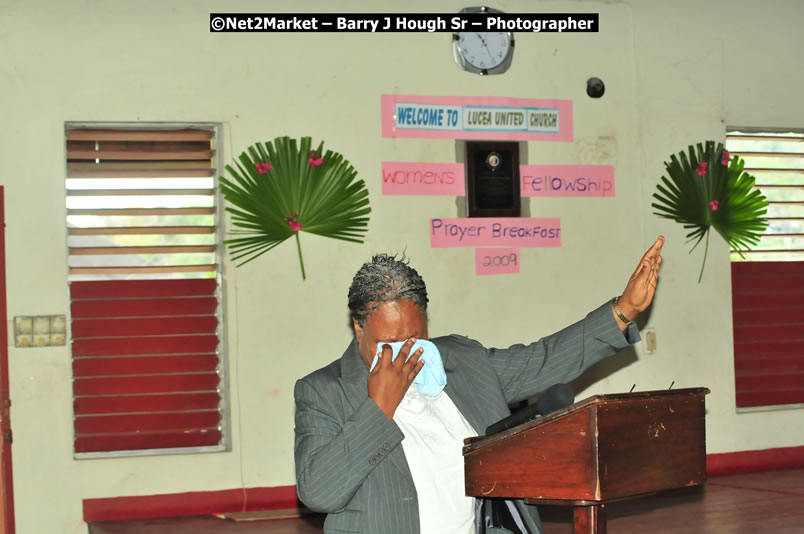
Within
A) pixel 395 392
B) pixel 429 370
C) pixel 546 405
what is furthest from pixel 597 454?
pixel 429 370

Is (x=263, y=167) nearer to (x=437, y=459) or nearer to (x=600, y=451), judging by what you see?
(x=437, y=459)

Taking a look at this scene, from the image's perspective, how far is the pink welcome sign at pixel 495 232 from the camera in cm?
540

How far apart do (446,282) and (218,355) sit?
1357mm

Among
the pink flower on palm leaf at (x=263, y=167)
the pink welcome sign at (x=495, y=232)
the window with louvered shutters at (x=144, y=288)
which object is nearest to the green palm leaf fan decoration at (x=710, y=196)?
the pink welcome sign at (x=495, y=232)

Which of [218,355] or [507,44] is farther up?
[507,44]

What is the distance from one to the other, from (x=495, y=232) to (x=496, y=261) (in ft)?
0.56

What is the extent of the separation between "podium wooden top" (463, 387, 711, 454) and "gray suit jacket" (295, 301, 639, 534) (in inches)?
6.9

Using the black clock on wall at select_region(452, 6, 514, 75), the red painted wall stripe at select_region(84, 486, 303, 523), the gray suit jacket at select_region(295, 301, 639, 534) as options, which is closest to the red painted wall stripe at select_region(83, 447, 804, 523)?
the red painted wall stripe at select_region(84, 486, 303, 523)

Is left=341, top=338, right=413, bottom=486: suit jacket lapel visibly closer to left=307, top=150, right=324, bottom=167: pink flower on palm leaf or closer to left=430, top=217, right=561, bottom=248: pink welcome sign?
left=307, top=150, right=324, bottom=167: pink flower on palm leaf

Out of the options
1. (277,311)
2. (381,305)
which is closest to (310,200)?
(277,311)

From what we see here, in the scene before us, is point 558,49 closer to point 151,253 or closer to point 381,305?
point 151,253

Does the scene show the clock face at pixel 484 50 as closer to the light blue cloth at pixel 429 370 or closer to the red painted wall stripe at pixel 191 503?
the red painted wall stripe at pixel 191 503

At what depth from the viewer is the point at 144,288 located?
502cm

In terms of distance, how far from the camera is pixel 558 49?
5.62 metres
